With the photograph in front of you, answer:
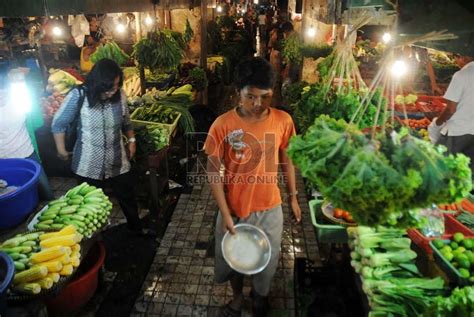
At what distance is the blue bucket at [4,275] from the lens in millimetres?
2428

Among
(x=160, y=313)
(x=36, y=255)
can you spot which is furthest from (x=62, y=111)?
(x=160, y=313)

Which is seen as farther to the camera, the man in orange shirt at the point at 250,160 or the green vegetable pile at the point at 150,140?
the green vegetable pile at the point at 150,140

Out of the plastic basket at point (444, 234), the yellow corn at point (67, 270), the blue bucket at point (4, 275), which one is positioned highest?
the plastic basket at point (444, 234)

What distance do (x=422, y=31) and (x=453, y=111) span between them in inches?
155

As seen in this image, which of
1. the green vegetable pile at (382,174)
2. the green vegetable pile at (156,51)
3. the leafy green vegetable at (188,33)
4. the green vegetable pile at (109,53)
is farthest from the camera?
the leafy green vegetable at (188,33)

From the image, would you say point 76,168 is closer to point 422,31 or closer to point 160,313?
point 160,313

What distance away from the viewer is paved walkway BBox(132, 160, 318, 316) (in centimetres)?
412

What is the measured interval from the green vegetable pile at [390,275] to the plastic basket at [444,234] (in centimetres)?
10

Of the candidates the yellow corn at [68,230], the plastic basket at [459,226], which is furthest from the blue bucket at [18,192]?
the plastic basket at [459,226]

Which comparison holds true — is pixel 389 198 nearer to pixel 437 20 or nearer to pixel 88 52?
pixel 437 20

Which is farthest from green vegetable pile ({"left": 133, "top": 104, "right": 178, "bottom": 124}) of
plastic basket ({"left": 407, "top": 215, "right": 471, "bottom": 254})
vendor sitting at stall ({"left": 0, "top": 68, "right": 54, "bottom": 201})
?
plastic basket ({"left": 407, "top": 215, "right": 471, "bottom": 254})

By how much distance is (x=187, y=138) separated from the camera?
7.59 metres

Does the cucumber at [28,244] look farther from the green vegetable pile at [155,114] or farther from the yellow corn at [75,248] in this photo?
the green vegetable pile at [155,114]

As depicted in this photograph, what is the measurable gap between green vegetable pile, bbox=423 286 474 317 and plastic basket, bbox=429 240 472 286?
0.58 ft
